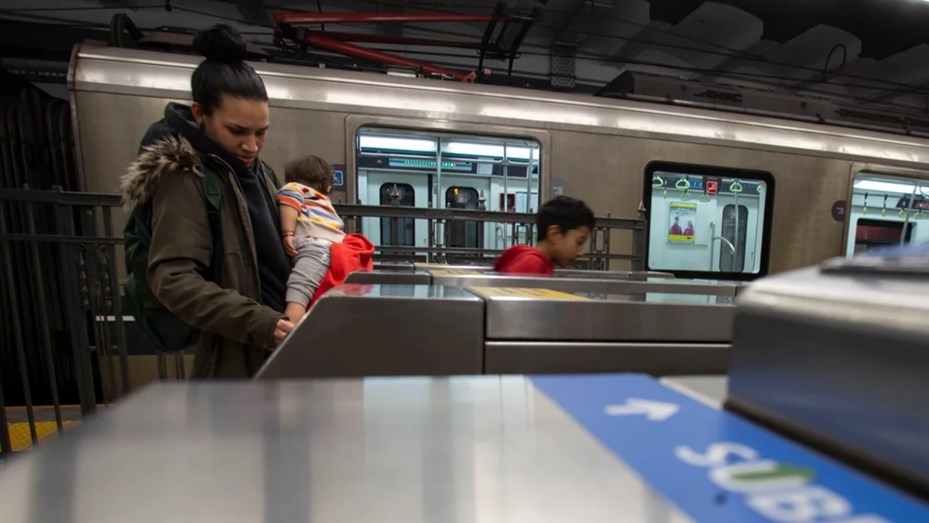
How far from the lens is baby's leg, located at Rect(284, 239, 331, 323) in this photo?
3.85ft

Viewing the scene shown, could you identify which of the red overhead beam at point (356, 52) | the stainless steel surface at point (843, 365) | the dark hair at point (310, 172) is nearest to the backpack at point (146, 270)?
the dark hair at point (310, 172)

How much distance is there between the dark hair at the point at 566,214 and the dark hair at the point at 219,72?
125cm

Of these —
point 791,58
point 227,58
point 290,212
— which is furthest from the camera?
point 791,58

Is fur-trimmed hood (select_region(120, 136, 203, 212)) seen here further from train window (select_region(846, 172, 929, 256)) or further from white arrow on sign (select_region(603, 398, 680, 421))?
train window (select_region(846, 172, 929, 256))

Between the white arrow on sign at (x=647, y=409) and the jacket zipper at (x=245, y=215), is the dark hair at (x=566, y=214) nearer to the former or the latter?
the jacket zipper at (x=245, y=215)

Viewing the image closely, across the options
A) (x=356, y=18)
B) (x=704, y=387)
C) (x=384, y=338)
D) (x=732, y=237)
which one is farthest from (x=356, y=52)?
(x=732, y=237)

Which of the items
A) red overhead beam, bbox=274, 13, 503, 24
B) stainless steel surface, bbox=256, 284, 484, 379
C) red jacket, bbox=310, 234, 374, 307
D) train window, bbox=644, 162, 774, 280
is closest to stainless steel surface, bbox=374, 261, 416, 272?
red jacket, bbox=310, 234, 374, 307

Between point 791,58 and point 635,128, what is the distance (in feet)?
19.9

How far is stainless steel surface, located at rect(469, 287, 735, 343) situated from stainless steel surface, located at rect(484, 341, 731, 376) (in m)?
0.01

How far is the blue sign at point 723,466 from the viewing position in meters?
0.21

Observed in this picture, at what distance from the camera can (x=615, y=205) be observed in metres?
3.28

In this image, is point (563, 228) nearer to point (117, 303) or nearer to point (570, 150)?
point (570, 150)

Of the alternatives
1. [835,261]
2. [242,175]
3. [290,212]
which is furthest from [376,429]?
[290,212]

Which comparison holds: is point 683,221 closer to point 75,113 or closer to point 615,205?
point 615,205
